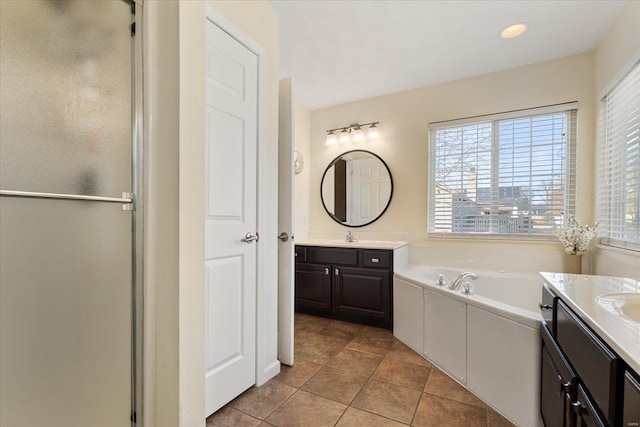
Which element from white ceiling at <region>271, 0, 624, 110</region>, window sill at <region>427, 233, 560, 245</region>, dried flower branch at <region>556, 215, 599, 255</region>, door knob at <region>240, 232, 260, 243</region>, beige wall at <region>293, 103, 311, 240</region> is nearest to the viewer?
door knob at <region>240, 232, 260, 243</region>

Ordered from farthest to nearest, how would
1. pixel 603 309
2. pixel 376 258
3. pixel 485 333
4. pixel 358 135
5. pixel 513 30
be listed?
1. pixel 358 135
2. pixel 376 258
3. pixel 513 30
4. pixel 485 333
5. pixel 603 309

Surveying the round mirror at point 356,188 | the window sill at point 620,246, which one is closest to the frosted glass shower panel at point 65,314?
the round mirror at point 356,188

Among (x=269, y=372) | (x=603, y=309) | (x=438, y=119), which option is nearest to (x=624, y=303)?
(x=603, y=309)

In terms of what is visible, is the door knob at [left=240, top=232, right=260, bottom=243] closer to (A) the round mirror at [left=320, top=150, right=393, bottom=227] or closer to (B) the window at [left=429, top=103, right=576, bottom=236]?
(A) the round mirror at [left=320, top=150, right=393, bottom=227]

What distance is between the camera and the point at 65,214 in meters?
1.13

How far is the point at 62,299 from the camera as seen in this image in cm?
111

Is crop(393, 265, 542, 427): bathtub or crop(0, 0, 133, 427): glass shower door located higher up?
crop(0, 0, 133, 427): glass shower door

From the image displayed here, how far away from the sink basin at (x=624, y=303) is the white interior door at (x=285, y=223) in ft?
5.41

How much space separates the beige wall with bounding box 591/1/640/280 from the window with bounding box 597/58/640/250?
71 mm

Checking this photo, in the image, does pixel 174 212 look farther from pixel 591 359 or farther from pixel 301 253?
pixel 301 253

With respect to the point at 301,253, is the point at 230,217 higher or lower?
higher

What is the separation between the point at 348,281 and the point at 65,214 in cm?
238

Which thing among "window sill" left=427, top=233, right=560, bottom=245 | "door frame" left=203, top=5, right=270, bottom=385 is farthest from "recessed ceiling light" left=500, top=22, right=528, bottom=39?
"door frame" left=203, top=5, right=270, bottom=385

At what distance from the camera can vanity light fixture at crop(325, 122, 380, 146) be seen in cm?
359
